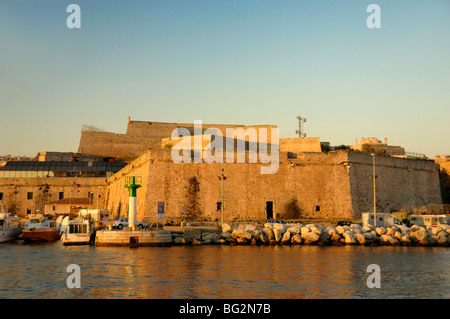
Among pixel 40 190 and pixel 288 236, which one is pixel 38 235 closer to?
pixel 288 236

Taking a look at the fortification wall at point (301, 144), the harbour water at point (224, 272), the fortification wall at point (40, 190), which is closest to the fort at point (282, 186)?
the fortification wall at point (301, 144)

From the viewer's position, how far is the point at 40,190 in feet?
207

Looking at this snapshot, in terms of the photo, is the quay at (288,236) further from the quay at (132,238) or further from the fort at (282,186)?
the fort at (282,186)

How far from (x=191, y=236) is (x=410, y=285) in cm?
1695

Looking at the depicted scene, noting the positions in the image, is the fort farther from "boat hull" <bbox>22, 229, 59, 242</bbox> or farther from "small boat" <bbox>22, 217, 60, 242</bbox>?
"boat hull" <bbox>22, 229, 59, 242</bbox>

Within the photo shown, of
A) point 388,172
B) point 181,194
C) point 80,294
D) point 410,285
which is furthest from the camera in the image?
point 388,172

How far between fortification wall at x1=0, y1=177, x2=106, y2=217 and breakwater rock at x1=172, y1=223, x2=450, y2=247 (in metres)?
33.1

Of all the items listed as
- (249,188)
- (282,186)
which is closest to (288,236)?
(249,188)

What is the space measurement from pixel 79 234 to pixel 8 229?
9.16 meters

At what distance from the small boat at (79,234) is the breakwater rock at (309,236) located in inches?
229

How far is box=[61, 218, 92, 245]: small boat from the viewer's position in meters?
33.3
